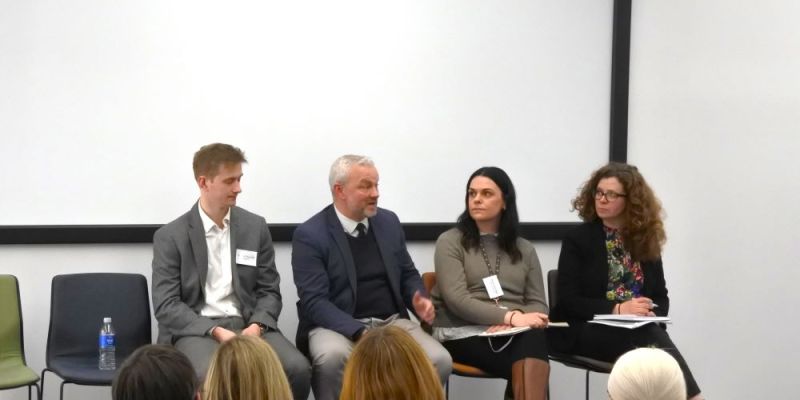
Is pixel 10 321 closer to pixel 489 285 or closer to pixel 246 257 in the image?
pixel 246 257

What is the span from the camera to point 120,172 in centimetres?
476

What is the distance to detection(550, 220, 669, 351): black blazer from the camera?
15.5 feet

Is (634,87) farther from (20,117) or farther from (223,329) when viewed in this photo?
(20,117)

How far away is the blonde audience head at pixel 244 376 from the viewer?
7.33ft

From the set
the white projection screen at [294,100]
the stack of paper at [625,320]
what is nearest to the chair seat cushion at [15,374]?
the white projection screen at [294,100]

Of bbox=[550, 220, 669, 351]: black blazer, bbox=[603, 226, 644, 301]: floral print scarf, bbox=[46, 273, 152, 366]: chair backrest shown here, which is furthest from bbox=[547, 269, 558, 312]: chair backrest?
bbox=[46, 273, 152, 366]: chair backrest

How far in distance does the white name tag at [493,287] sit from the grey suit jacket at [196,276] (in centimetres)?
95

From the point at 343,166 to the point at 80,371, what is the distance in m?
1.44

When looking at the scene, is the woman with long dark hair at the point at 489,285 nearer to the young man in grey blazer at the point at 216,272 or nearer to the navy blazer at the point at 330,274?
the navy blazer at the point at 330,274

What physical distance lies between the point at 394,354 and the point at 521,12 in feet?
11.3

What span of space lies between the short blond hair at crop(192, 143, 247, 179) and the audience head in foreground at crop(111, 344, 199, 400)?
223 centimetres

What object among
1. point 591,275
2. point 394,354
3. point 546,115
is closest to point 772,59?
point 546,115

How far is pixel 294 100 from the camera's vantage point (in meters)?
4.98

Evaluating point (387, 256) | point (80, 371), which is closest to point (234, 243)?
point (387, 256)
